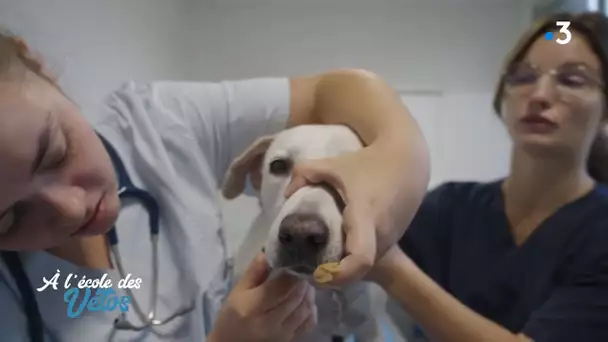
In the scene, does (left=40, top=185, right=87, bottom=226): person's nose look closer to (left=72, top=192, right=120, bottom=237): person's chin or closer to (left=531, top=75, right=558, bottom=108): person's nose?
(left=72, top=192, right=120, bottom=237): person's chin

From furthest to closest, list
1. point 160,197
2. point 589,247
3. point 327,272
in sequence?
point 589,247 → point 160,197 → point 327,272

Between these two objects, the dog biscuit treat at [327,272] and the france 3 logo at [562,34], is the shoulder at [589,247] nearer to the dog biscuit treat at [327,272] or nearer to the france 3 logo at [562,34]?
the france 3 logo at [562,34]

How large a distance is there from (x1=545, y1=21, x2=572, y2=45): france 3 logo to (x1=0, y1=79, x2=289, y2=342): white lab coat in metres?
0.44

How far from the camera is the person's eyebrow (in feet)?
1.63

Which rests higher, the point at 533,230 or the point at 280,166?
the point at 280,166

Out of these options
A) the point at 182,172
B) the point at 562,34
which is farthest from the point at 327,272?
the point at 562,34

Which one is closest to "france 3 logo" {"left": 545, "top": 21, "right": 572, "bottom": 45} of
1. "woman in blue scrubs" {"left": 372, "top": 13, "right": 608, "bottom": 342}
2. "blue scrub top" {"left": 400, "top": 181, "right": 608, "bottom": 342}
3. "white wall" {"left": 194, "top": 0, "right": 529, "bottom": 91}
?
"woman in blue scrubs" {"left": 372, "top": 13, "right": 608, "bottom": 342}

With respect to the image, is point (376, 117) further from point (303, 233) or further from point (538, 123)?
point (538, 123)

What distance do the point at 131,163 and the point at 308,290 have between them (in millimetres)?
280

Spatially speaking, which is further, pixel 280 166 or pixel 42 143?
pixel 280 166

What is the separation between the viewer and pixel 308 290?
23.4 inches

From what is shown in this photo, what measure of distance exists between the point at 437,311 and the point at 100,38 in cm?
86

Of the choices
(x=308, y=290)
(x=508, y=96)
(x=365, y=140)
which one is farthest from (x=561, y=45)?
(x=308, y=290)

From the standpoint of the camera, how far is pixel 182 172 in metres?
0.77
